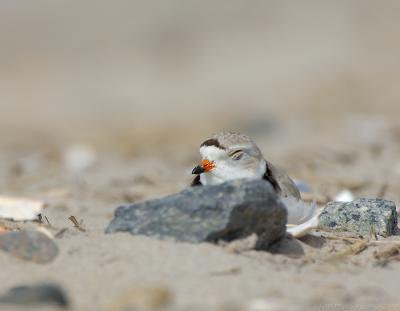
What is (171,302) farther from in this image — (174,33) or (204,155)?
(174,33)

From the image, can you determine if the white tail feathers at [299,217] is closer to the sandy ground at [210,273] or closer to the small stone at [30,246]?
the sandy ground at [210,273]

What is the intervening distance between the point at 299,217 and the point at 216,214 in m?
0.73

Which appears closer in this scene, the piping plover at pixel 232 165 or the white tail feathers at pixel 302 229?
the white tail feathers at pixel 302 229

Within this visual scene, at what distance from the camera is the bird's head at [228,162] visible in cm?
415

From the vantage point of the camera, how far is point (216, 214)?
11.2ft

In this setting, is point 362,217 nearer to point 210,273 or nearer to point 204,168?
point 204,168

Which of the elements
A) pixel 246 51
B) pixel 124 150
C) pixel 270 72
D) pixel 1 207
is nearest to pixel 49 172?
pixel 124 150

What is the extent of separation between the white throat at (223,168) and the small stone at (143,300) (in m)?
1.43

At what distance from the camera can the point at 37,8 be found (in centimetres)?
2294

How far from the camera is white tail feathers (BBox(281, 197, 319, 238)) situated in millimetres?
3861

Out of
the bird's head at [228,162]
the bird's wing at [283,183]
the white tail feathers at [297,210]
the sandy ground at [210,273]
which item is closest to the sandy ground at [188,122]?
the sandy ground at [210,273]

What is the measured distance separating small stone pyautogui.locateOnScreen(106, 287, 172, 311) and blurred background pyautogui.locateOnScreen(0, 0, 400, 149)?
8.51m

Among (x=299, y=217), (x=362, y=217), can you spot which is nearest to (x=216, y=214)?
(x=299, y=217)

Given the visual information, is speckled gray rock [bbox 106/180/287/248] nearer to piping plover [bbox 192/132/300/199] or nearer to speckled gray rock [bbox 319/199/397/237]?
piping plover [bbox 192/132/300/199]
